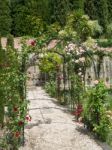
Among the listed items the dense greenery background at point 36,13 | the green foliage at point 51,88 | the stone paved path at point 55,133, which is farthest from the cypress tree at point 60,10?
the stone paved path at point 55,133

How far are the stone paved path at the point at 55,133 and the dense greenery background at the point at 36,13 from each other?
15212 millimetres

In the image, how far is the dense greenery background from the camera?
27875mm

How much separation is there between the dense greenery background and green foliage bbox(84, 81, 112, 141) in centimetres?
1705

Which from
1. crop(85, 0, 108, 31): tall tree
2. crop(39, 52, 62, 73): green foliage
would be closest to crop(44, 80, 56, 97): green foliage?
crop(39, 52, 62, 73): green foliage

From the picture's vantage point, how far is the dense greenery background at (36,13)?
1097 inches

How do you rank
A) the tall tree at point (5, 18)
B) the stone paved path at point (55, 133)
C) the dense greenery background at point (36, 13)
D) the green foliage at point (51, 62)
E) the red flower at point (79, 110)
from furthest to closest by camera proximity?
1. the dense greenery background at point (36, 13)
2. the tall tree at point (5, 18)
3. the green foliage at point (51, 62)
4. the red flower at point (79, 110)
5. the stone paved path at point (55, 133)

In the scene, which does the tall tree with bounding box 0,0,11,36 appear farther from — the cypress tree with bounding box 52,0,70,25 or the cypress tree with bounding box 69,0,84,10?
the cypress tree with bounding box 69,0,84,10

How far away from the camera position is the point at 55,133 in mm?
10750

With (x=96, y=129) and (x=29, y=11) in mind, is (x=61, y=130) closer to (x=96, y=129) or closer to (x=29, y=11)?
(x=96, y=129)

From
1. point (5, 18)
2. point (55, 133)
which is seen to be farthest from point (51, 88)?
point (5, 18)

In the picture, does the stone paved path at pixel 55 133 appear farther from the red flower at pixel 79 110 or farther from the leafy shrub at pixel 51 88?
the leafy shrub at pixel 51 88

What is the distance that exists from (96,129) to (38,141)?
1242mm

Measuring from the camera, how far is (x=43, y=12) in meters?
29.0

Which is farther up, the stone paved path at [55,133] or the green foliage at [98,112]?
the green foliage at [98,112]
